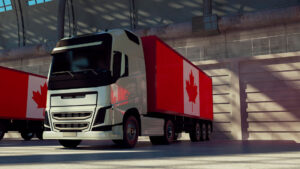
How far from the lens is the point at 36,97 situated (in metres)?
17.9

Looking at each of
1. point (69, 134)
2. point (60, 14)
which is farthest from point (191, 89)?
point (60, 14)

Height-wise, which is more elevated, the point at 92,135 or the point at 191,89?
the point at 191,89

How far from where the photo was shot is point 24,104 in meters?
16.9

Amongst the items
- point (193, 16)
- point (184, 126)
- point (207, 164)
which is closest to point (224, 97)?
point (193, 16)

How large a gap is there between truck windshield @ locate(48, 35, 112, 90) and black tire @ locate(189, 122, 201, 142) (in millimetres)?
7114

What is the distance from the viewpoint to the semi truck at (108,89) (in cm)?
899

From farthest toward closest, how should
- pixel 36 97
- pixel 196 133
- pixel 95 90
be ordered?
pixel 36 97 → pixel 196 133 → pixel 95 90

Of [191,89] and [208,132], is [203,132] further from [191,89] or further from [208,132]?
[191,89]

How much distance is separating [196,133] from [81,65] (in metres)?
7.55

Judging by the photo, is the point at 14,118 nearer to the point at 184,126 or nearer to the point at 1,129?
the point at 1,129

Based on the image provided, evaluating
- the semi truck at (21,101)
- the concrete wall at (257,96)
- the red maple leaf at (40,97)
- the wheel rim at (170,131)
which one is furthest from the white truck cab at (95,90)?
the concrete wall at (257,96)

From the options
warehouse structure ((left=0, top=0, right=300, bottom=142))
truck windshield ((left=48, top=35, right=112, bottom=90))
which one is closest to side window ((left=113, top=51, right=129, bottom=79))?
truck windshield ((left=48, top=35, right=112, bottom=90))

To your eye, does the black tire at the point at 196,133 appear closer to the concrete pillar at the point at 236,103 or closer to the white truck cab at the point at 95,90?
the concrete pillar at the point at 236,103

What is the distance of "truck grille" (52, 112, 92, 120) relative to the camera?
902 cm
